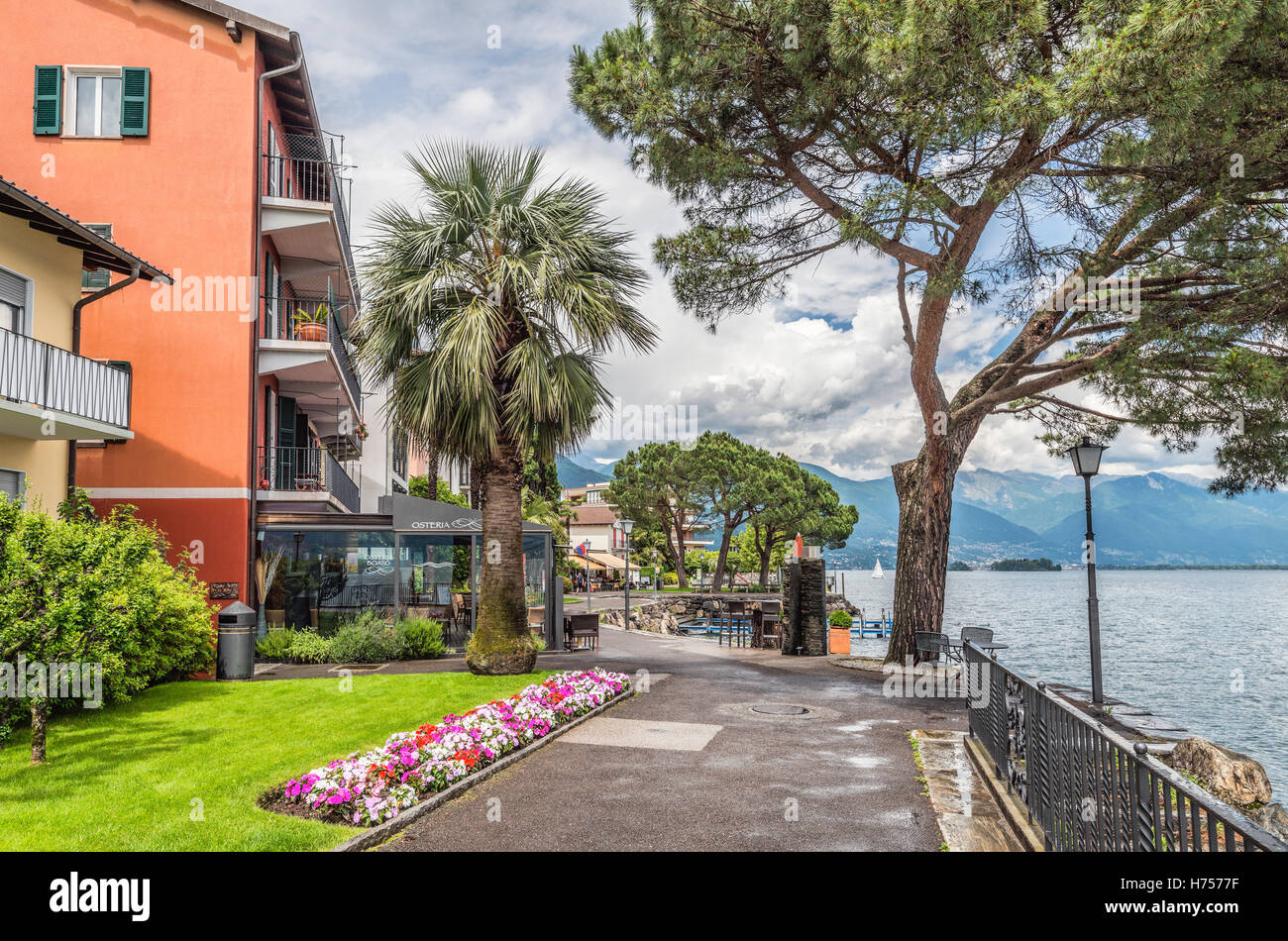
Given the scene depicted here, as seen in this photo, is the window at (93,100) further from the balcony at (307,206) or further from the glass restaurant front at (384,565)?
the glass restaurant front at (384,565)

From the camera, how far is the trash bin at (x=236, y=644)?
553 inches

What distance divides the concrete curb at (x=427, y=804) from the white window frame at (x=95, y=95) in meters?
14.9

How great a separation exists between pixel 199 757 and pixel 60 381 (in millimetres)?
6852

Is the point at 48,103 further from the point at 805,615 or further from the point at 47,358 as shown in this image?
the point at 805,615

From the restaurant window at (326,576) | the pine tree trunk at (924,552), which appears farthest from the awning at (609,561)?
the pine tree trunk at (924,552)

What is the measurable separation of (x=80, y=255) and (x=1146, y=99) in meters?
15.4

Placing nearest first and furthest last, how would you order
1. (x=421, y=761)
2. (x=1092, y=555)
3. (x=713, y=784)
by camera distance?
(x=421, y=761), (x=713, y=784), (x=1092, y=555)

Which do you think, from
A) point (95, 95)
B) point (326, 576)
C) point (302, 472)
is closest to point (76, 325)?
point (95, 95)

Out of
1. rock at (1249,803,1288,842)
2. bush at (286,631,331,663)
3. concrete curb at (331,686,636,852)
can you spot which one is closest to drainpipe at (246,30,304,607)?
bush at (286,631,331,663)

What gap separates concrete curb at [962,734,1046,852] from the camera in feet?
18.2

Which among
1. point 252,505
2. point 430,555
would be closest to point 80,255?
point 252,505

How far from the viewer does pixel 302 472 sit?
2080cm
